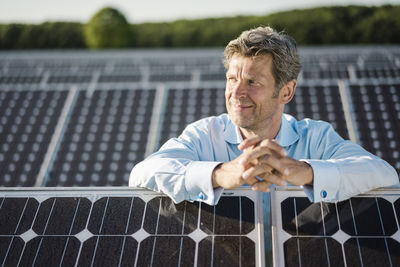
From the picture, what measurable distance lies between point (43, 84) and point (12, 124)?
59 cm

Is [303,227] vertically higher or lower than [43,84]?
lower

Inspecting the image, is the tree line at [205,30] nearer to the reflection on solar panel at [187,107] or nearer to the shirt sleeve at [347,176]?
the reflection on solar panel at [187,107]

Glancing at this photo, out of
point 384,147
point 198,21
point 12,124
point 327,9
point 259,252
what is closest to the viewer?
point 259,252

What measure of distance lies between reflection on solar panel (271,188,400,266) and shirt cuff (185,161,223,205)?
22 centimetres

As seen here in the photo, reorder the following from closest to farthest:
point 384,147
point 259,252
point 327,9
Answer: point 259,252 < point 384,147 < point 327,9

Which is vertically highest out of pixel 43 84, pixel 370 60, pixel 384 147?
pixel 43 84

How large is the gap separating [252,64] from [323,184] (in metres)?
0.68

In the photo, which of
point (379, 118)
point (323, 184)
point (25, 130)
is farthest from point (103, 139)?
point (379, 118)

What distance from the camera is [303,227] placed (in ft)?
3.65

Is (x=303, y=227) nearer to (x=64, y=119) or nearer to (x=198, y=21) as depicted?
Answer: (x=64, y=119)

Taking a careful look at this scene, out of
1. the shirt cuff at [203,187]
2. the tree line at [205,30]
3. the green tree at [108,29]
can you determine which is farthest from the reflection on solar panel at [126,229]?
the green tree at [108,29]

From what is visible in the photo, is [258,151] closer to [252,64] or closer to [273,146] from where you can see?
[273,146]

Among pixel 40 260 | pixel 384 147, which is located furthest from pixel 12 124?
pixel 384 147

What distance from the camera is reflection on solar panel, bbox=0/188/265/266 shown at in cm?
108
